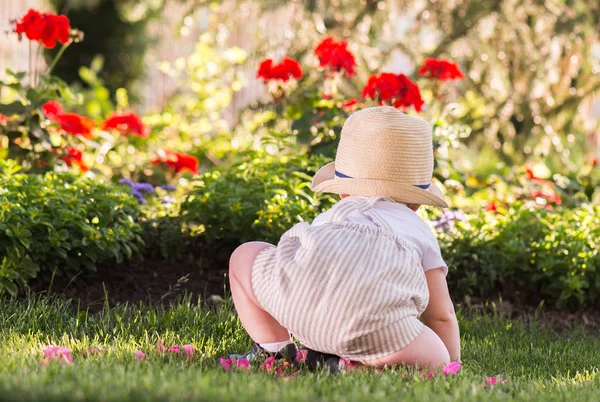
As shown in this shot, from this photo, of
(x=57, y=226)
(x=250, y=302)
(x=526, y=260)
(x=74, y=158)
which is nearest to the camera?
(x=250, y=302)

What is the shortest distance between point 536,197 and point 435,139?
112 centimetres

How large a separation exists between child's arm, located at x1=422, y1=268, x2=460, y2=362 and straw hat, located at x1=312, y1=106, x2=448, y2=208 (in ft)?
0.78

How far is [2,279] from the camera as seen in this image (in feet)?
11.9

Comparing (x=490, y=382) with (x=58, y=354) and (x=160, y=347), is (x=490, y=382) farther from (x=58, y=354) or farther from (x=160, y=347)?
(x=58, y=354)

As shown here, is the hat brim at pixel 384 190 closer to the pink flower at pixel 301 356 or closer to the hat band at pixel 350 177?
the hat band at pixel 350 177

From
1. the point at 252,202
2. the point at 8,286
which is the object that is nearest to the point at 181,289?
the point at 252,202

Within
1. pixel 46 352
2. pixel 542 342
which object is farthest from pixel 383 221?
pixel 542 342

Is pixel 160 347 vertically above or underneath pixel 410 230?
underneath

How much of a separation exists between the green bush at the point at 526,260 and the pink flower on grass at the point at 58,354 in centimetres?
222

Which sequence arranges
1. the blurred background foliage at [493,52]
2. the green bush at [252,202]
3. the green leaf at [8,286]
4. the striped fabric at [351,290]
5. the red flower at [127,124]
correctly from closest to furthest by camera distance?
the striped fabric at [351,290]
the green leaf at [8,286]
the green bush at [252,202]
the red flower at [127,124]
the blurred background foliage at [493,52]

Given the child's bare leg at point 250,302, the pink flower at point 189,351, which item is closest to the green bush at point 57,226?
the pink flower at point 189,351

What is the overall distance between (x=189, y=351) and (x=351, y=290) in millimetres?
607

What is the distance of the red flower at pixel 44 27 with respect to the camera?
4.71m

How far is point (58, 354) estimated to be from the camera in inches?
102
